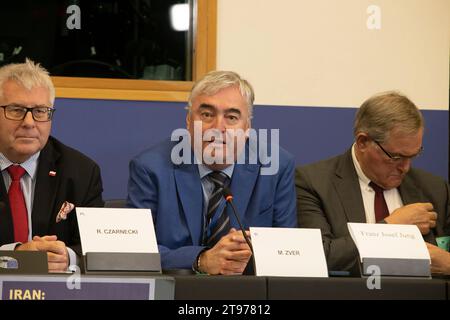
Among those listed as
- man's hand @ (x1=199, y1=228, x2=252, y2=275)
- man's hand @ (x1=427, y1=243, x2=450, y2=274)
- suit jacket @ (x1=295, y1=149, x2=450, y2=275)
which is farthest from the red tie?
man's hand @ (x1=427, y1=243, x2=450, y2=274)

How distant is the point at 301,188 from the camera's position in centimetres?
342

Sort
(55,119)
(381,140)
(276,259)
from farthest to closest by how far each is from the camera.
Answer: (55,119) → (381,140) → (276,259)

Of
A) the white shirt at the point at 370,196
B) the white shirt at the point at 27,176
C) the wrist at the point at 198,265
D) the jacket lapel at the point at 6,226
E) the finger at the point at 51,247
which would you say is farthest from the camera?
the white shirt at the point at 370,196

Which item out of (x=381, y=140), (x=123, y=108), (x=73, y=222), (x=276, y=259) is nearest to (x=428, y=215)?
(x=381, y=140)

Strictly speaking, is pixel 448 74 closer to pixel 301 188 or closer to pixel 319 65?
pixel 319 65

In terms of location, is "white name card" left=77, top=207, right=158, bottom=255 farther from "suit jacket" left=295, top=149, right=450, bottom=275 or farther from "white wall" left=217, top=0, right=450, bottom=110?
"white wall" left=217, top=0, right=450, bottom=110

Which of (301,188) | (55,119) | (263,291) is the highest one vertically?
(55,119)

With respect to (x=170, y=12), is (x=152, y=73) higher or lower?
lower

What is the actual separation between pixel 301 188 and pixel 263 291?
1157 millimetres

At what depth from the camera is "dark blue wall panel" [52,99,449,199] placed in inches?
159

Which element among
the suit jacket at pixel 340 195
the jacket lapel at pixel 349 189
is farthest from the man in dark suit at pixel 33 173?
the jacket lapel at pixel 349 189

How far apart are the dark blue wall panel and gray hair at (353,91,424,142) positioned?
0.88 m

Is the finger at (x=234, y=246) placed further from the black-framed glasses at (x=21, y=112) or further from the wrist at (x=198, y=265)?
the black-framed glasses at (x=21, y=112)

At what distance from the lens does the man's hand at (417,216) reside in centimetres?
320
